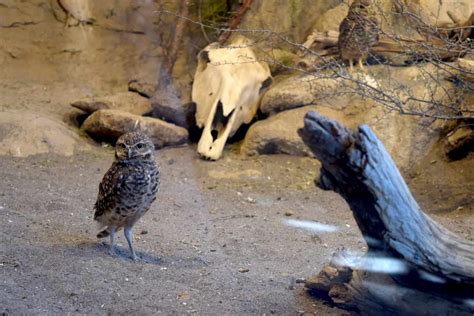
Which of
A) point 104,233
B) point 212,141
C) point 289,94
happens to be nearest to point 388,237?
point 104,233

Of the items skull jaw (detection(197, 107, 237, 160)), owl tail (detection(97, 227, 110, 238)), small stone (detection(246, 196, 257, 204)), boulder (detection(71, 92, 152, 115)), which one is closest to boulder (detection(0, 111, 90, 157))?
boulder (detection(71, 92, 152, 115))

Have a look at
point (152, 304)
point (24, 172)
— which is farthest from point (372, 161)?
point (24, 172)

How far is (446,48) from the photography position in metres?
3.83

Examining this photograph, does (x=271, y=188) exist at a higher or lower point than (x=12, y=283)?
lower

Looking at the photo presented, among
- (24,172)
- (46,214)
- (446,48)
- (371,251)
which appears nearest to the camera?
(371,251)

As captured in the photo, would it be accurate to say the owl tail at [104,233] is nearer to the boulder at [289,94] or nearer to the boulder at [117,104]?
the boulder at [289,94]

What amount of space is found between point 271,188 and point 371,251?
2759mm

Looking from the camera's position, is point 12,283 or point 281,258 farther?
point 281,258

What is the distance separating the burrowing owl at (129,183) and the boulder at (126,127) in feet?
7.71

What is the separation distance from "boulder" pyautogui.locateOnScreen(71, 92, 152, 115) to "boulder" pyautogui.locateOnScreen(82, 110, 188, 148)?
0.27 metres

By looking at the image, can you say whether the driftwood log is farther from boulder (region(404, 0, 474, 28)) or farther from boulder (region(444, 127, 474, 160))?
boulder (region(444, 127, 474, 160))

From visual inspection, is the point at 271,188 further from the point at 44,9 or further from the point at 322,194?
the point at 44,9

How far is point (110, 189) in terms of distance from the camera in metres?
3.67

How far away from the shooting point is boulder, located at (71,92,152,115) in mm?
6551
